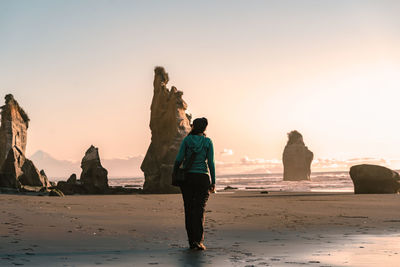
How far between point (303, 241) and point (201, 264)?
346 cm

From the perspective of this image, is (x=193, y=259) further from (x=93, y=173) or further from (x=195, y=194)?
(x=93, y=173)

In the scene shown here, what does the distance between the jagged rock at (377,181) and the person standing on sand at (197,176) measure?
89.8 ft

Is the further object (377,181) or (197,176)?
(377,181)

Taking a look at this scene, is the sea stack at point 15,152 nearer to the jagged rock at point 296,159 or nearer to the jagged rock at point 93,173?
the jagged rock at point 93,173

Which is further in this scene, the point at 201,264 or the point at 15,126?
the point at 15,126

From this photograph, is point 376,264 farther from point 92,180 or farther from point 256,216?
point 92,180

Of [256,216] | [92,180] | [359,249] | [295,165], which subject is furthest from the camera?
[295,165]

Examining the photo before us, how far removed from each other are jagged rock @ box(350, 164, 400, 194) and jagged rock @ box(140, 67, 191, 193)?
18.5 m

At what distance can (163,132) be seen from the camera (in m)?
54.5

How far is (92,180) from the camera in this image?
44.2m

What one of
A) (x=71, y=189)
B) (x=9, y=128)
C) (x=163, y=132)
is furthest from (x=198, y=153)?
(x=9, y=128)

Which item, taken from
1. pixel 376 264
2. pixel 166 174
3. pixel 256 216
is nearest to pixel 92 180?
pixel 166 174

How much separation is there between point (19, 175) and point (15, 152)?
11.2 feet

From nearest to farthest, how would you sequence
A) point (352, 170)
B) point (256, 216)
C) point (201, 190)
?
1. point (201, 190)
2. point (256, 216)
3. point (352, 170)
